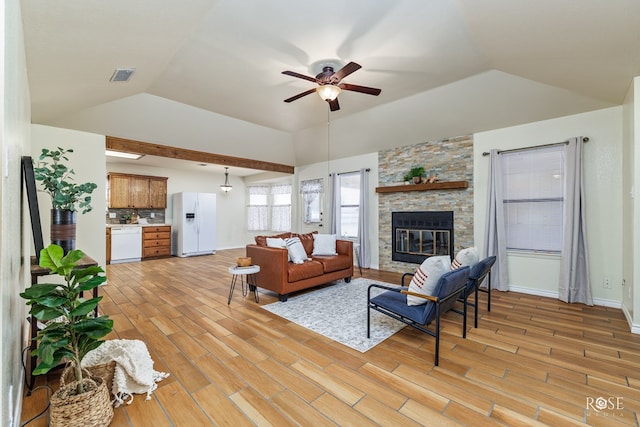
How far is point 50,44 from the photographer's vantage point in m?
2.17

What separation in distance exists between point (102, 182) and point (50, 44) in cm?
307

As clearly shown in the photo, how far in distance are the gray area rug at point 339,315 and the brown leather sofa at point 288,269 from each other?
7.7 inches

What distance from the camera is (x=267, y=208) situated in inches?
387

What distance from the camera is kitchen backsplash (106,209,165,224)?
25.1 feet

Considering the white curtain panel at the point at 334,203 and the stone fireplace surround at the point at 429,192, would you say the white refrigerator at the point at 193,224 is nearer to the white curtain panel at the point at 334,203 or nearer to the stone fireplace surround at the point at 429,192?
the white curtain panel at the point at 334,203

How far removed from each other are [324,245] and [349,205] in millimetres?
1956

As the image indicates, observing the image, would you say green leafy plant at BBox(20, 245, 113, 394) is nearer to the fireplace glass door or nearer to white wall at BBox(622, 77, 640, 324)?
white wall at BBox(622, 77, 640, 324)

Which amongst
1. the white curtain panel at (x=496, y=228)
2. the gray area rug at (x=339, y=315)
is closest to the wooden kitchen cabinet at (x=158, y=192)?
the gray area rug at (x=339, y=315)

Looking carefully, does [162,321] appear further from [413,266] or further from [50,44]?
[413,266]

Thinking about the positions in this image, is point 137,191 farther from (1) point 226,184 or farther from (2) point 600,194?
(2) point 600,194

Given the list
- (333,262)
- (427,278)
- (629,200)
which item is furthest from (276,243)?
(629,200)

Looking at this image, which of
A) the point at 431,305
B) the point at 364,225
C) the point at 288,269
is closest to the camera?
the point at 431,305

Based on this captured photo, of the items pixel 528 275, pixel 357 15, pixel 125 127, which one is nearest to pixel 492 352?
pixel 528 275

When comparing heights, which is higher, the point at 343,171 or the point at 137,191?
the point at 343,171
